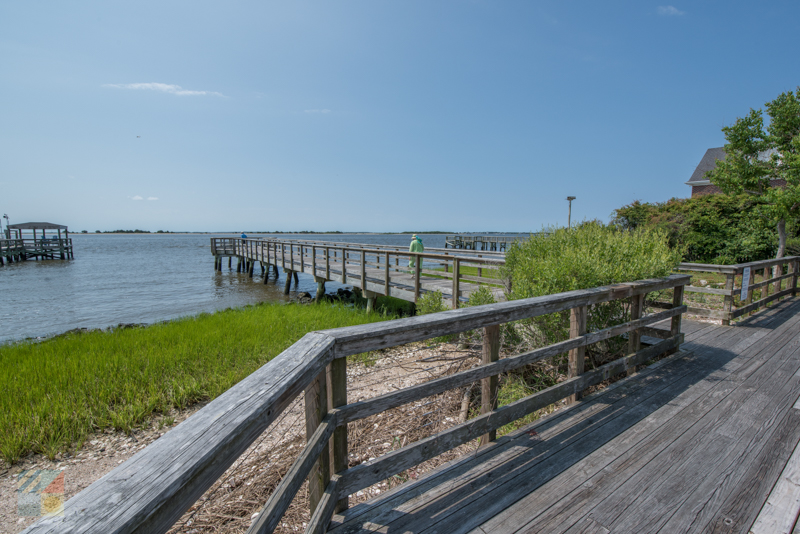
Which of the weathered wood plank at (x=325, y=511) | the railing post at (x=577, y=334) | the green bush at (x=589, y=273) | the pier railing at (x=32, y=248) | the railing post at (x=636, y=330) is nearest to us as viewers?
the weathered wood plank at (x=325, y=511)

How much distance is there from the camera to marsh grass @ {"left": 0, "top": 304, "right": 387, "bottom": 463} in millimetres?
4883

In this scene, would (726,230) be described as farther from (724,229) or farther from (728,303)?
(728,303)

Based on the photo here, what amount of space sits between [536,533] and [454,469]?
0.61m

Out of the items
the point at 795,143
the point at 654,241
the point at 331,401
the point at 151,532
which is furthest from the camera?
the point at 795,143

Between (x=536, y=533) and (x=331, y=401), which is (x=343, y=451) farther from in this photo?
(x=536, y=533)

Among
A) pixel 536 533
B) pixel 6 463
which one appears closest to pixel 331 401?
pixel 536 533

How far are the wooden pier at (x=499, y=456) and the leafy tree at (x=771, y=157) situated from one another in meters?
14.3

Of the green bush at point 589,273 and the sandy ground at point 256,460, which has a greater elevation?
the green bush at point 589,273

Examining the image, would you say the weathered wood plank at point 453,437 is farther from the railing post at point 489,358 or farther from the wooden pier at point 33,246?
the wooden pier at point 33,246

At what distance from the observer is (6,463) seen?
4340 millimetres

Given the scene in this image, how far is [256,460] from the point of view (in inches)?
134

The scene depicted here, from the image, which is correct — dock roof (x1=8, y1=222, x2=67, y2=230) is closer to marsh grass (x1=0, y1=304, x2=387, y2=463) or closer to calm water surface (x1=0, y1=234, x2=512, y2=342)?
calm water surface (x1=0, y1=234, x2=512, y2=342)

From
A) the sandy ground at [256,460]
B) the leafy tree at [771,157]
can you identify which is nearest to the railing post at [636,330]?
the sandy ground at [256,460]

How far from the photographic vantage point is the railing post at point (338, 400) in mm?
2000
